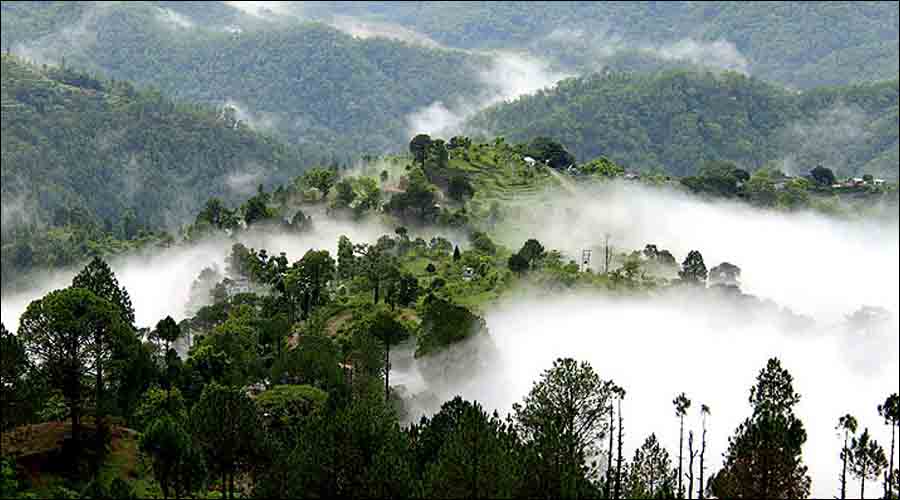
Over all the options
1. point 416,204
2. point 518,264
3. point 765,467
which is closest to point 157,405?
point 765,467

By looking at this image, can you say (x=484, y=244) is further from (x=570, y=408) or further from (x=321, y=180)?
(x=570, y=408)

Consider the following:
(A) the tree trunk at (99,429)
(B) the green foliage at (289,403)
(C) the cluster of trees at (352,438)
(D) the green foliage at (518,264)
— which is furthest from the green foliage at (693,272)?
(A) the tree trunk at (99,429)

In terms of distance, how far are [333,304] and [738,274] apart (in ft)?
184

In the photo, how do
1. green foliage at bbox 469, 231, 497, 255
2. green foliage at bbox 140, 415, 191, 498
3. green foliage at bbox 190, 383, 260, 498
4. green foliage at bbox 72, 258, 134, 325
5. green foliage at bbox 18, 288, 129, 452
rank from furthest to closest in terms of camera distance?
green foliage at bbox 469, 231, 497, 255, green foliage at bbox 72, 258, 134, 325, green foliage at bbox 18, 288, 129, 452, green foliage at bbox 190, 383, 260, 498, green foliage at bbox 140, 415, 191, 498

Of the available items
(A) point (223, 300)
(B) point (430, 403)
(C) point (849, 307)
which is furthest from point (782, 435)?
(C) point (849, 307)

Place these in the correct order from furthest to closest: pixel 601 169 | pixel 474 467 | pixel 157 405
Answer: pixel 601 169, pixel 157 405, pixel 474 467

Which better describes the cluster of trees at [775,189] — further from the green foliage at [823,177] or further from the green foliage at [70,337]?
the green foliage at [70,337]

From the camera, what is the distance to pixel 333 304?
370 feet

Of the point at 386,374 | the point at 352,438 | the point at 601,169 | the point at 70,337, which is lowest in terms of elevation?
the point at 352,438

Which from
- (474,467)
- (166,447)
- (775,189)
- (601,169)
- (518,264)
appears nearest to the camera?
(474,467)

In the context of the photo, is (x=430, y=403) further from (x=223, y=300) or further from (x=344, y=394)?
(x=223, y=300)

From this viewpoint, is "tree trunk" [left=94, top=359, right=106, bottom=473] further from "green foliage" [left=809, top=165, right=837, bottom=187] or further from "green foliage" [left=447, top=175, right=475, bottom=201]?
"green foliage" [left=809, top=165, right=837, bottom=187]

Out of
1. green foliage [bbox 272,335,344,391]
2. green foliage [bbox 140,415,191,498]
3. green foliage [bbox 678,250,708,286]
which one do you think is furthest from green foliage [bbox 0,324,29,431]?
green foliage [bbox 678,250,708,286]

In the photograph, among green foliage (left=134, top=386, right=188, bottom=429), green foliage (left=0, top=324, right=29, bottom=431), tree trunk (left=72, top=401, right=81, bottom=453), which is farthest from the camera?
green foliage (left=134, top=386, right=188, bottom=429)
